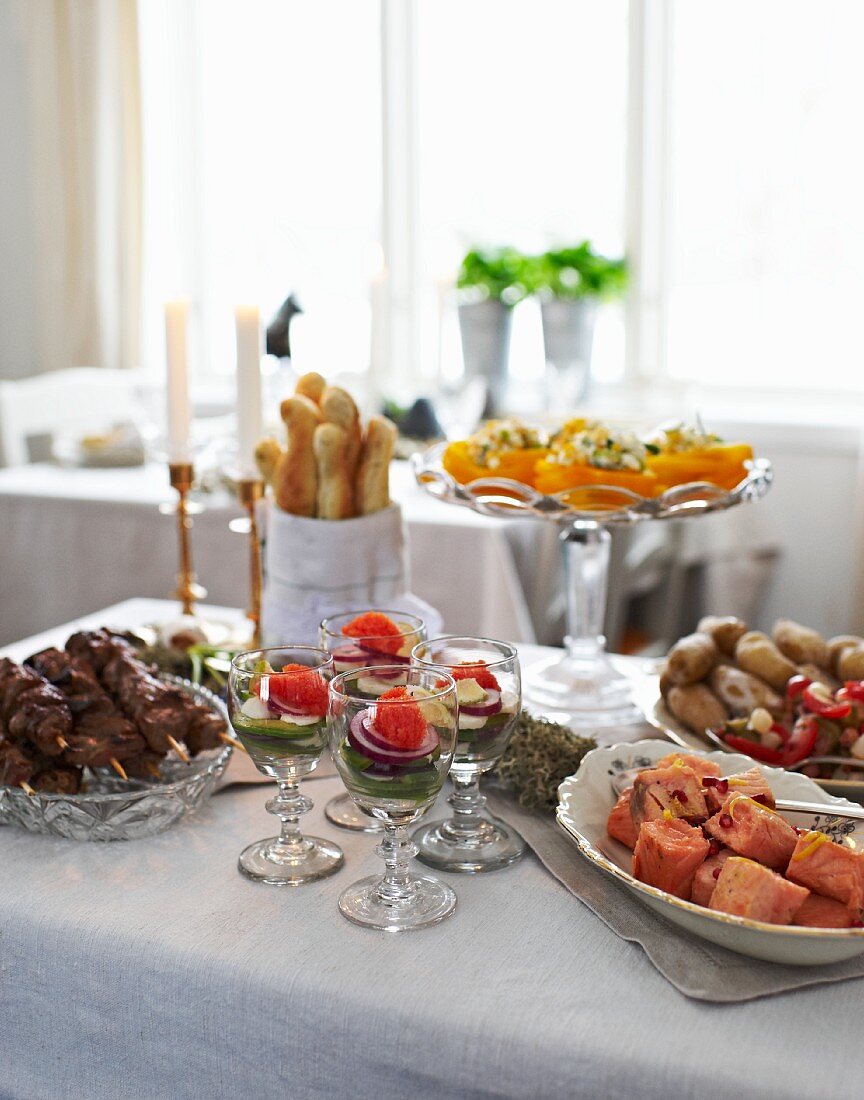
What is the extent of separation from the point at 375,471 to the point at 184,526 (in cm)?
32

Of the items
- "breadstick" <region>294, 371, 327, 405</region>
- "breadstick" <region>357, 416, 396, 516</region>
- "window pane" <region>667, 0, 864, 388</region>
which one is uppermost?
"window pane" <region>667, 0, 864, 388</region>

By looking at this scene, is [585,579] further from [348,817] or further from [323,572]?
[348,817]

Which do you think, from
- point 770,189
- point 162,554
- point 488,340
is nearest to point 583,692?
point 162,554

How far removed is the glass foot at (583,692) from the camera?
118cm

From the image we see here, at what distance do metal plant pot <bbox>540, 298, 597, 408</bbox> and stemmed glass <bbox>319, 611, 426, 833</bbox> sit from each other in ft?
8.13

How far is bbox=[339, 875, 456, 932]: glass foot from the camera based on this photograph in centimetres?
80

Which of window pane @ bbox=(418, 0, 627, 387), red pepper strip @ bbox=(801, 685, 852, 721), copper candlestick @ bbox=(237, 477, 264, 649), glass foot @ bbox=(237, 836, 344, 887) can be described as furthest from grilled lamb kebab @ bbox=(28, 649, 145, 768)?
window pane @ bbox=(418, 0, 627, 387)

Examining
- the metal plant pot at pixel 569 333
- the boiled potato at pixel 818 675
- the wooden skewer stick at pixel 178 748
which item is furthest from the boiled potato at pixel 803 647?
the metal plant pot at pixel 569 333

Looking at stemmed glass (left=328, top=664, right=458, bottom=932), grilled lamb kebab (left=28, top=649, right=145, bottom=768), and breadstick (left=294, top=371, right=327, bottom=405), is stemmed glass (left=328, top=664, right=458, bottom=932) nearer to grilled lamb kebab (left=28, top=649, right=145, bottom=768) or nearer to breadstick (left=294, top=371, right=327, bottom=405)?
grilled lamb kebab (left=28, top=649, right=145, bottom=768)

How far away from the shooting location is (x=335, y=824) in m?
0.97

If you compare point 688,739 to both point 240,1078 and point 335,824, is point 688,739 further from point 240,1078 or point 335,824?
point 240,1078

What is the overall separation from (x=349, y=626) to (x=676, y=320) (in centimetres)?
289

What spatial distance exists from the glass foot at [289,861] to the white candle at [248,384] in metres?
0.59

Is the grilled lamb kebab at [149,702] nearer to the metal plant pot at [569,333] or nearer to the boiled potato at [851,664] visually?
the boiled potato at [851,664]
